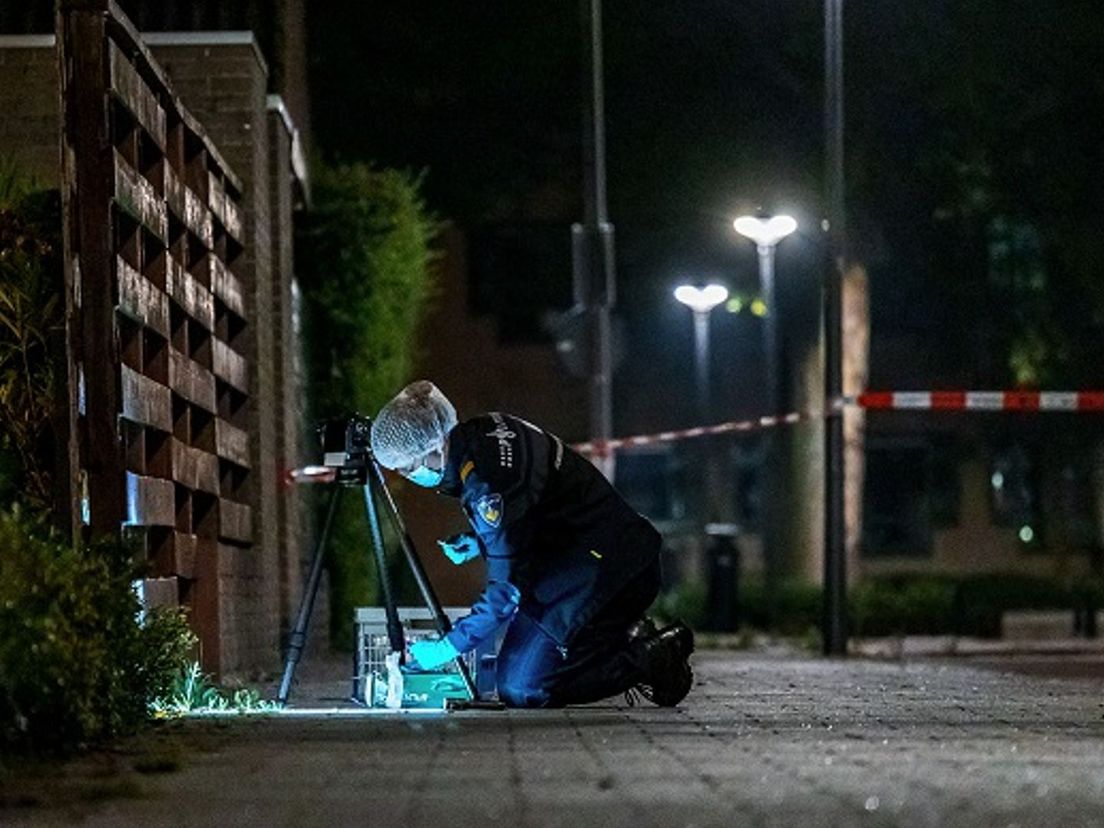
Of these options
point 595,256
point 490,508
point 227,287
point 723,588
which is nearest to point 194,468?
point 227,287

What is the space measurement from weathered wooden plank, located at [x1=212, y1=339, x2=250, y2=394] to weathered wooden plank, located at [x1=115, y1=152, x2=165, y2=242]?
1.84 metres

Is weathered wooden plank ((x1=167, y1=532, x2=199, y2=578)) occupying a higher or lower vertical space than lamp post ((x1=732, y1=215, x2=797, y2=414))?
lower

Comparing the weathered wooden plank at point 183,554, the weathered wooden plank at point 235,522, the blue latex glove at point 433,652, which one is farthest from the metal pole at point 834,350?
the blue latex glove at point 433,652

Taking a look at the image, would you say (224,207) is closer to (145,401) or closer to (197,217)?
(197,217)

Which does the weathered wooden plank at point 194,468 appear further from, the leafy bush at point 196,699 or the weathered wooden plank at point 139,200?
the leafy bush at point 196,699

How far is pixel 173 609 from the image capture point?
34.6ft

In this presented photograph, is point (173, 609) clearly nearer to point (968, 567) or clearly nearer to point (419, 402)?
point (419, 402)

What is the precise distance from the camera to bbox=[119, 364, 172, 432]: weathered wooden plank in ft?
35.7

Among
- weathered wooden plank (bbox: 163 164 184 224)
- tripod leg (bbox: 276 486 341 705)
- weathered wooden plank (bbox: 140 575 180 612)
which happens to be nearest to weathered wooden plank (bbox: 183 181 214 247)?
weathered wooden plank (bbox: 163 164 184 224)

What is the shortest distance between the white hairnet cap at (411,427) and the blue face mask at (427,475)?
0.27 ft

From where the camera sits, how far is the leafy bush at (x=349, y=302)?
19.8m

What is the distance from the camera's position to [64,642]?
8.24 meters

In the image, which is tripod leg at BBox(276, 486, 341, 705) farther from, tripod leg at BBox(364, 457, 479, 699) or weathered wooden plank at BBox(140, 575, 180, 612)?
weathered wooden plank at BBox(140, 575, 180, 612)

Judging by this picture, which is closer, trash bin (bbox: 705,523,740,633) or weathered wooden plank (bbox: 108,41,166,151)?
weathered wooden plank (bbox: 108,41,166,151)
